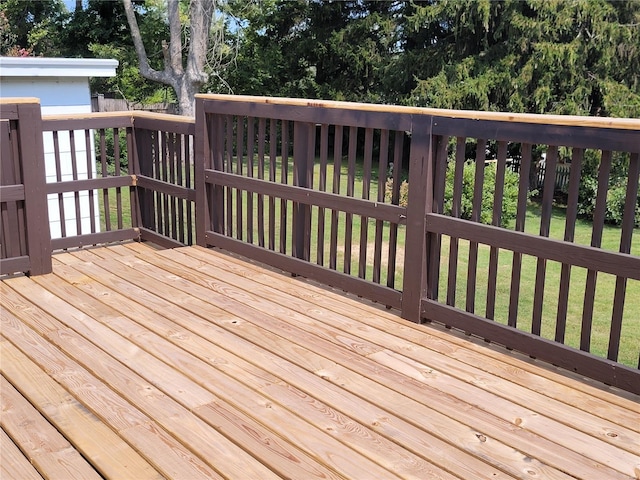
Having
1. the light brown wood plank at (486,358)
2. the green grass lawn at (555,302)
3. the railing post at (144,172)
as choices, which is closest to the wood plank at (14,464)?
the light brown wood plank at (486,358)

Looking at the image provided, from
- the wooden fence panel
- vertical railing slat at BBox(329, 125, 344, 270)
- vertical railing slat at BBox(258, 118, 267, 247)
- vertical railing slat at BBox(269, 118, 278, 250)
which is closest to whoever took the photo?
vertical railing slat at BBox(329, 125, 344, 270)

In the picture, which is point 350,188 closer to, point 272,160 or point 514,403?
point 272,160

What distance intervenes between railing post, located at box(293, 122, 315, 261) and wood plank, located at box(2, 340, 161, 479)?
178 cm

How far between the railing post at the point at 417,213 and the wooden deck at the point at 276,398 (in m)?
0.15

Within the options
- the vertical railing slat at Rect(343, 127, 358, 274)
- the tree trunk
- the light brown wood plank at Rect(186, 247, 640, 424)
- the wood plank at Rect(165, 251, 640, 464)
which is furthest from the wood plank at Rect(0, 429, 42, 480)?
the tree trunk

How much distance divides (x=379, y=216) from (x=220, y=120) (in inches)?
62.0

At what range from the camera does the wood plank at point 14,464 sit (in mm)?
2039

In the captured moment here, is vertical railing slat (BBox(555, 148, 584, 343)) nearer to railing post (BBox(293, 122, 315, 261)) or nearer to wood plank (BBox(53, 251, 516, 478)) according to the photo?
wood plank (BBox(53, 251, 516, 478))

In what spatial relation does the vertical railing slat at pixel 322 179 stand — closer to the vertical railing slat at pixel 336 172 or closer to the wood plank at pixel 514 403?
the vertical railing slat at pixel 336 172

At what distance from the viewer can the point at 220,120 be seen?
4.56m

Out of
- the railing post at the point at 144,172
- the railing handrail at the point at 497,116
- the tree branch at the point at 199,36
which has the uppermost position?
the tree branch at the point at 199,36

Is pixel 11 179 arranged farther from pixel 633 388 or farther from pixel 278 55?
pixel 278 55

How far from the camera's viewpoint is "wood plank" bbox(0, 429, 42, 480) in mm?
2039

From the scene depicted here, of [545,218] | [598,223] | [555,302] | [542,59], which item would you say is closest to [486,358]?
[545,218]
